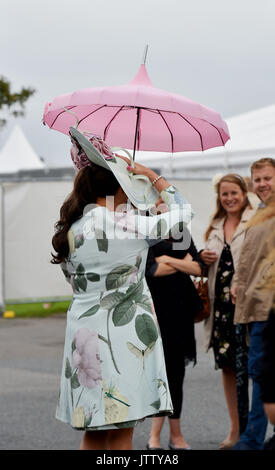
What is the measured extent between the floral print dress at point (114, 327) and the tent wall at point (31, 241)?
32.0 feet

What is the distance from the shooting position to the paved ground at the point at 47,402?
594 centimetres

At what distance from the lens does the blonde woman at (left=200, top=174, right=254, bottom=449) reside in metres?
5.84

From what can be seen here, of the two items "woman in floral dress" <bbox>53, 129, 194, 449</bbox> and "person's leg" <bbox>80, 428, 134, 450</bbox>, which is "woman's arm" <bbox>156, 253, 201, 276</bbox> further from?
"person's leg" <bbox>80, 428, 134, 450</bbox>

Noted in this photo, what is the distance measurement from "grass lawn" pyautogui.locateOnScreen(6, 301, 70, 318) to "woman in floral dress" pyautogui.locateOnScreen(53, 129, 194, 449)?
32.0ft

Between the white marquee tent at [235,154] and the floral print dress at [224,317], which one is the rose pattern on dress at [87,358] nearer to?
the floral print dress at [224,317]

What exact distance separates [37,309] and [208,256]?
8.92 metres

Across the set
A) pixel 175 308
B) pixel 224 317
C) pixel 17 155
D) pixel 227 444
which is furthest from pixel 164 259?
pixel 17 155

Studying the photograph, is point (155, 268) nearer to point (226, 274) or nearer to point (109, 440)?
point (226, 274)

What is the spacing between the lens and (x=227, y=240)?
600cm

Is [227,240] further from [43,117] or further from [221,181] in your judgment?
[43,117]

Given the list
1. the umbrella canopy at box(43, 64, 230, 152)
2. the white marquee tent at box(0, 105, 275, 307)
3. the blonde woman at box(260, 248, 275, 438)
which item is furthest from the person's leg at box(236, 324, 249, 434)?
the white marquee tent at box(0, 105, 275, 307)

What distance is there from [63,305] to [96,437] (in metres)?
11.2

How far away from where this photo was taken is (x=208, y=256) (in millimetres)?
5930
